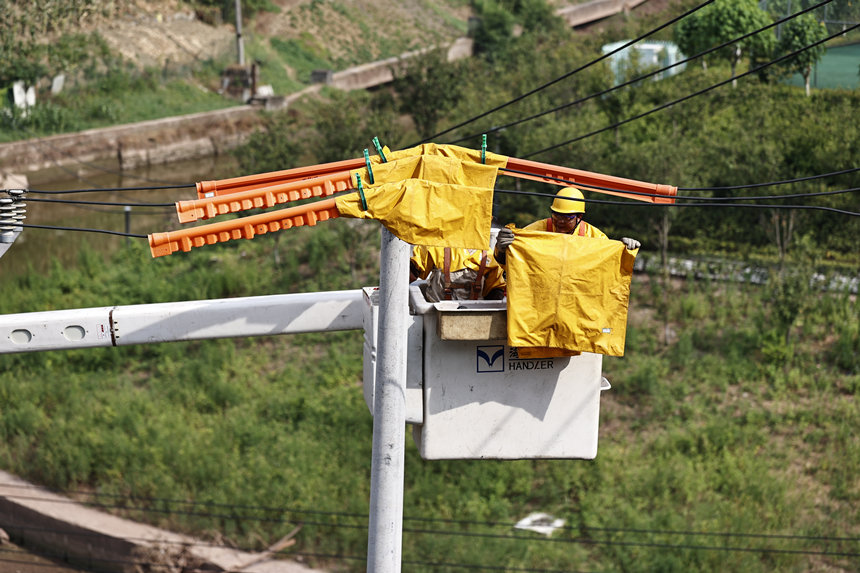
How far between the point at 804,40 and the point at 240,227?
19.4 m

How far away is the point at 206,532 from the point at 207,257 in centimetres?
654

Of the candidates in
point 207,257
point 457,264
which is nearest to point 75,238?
point 207,257

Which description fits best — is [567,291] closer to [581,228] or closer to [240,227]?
[581,228]

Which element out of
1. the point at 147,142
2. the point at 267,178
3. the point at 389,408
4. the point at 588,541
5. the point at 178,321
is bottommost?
the point at 588,541

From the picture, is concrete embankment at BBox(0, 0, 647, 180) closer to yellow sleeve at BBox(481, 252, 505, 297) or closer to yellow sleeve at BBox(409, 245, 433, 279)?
yellow sleeve at BBox(409, 245, 433, 279)

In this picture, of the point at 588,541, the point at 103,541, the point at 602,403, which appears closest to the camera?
the point at 588,541

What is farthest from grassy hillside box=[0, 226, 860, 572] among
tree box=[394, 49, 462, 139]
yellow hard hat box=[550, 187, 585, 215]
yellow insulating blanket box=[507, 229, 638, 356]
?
tree box=[394, 49, 462, 139]

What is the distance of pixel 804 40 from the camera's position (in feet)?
69.3

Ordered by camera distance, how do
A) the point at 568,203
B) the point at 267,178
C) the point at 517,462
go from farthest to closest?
1. the point at 517,462
2. the point at 568,203
3. the point at 267,178

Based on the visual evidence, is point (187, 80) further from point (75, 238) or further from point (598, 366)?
point (598, 366)

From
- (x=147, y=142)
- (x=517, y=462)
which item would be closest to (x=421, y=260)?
(x=517, y=462)

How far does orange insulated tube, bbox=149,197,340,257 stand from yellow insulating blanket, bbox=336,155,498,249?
0.33 feet

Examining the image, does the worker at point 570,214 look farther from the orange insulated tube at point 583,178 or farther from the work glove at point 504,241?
the work glove at point 504,241

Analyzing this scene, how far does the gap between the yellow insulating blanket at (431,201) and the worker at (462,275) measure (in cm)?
91
